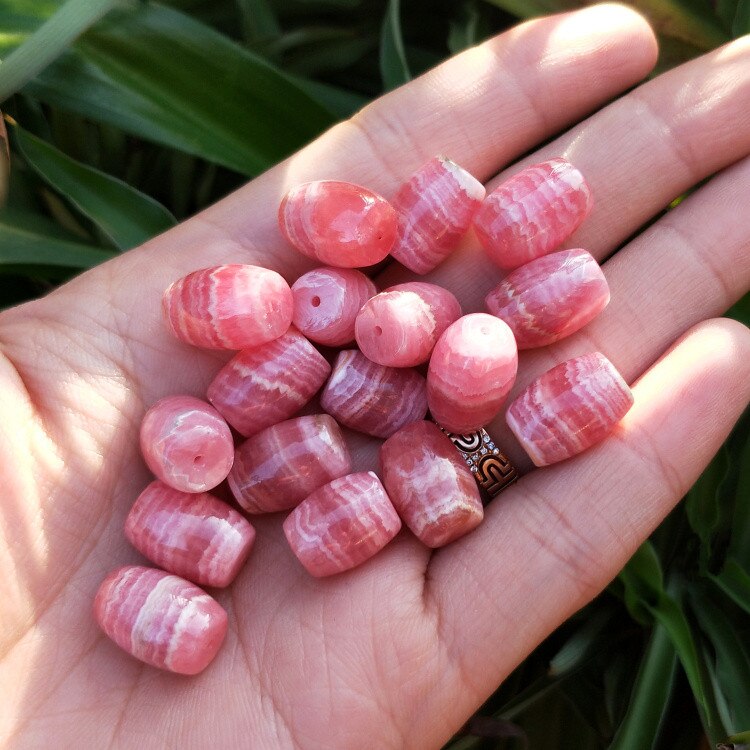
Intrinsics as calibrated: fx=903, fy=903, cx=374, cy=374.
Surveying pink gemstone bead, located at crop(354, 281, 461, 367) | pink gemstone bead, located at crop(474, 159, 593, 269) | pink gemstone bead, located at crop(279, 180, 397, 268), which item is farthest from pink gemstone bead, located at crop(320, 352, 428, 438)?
pink gemstone bead, located at crop(474, 159, 593, 269)

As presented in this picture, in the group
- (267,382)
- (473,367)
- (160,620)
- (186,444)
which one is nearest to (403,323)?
(473,367)

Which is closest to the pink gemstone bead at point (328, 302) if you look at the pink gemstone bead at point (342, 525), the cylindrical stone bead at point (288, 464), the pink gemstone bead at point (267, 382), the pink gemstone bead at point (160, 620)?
the pink gemstone bead at point (267, 382)

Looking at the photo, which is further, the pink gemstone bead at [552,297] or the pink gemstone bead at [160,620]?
the pink gemstone bead at [552,297]

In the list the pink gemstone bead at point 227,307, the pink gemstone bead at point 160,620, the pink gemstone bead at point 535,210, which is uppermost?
the pink gemstone bead at point 535,210

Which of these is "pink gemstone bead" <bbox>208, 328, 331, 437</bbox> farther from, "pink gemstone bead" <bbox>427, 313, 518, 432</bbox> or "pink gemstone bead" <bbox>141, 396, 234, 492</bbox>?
"pink gemstone bead" <bbox>427, 313, 518, 432</bbox>

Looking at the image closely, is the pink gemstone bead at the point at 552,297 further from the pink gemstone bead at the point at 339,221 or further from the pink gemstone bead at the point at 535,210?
the pink gemstone bead at the point at 339,221

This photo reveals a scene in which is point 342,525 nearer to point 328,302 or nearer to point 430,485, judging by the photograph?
point 430,485
